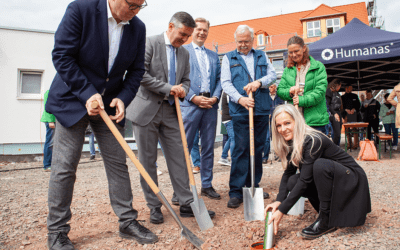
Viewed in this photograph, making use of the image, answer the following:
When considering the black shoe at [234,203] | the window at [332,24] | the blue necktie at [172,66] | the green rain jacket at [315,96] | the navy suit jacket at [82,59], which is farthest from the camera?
the window at [332,24]

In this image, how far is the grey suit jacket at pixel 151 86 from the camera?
2596 mm

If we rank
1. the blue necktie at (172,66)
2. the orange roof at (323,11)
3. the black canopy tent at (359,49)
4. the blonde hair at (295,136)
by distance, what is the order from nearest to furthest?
the blonde hair at (295,136)
the blue necktie at (172,66)
the black canopy tent at (359,49)
the orange roof at (323,11)

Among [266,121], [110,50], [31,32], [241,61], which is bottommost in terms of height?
[266,121]

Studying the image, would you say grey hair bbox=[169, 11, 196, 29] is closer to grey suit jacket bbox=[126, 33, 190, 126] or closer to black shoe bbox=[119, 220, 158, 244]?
grey suit jacket bbox=[126, 33, 190, 126]

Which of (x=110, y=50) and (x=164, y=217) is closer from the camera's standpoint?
(x=110, y=50)

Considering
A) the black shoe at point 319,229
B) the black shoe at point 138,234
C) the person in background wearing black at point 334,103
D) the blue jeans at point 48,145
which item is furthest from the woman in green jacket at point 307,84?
the blue jeans at point 48,145

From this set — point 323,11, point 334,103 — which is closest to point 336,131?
point 334,103

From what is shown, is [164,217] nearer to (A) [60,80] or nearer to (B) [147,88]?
(B) [147,88]

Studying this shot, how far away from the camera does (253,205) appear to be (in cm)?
265

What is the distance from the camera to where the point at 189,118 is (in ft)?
10.4

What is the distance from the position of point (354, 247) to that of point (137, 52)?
2147 mm

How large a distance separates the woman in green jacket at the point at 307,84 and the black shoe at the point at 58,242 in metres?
2.52

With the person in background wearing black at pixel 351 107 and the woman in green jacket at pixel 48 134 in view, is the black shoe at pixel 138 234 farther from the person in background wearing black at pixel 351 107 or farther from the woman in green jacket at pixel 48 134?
the person in background wearing black at pixel 351 107

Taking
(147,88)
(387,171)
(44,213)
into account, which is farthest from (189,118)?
(387,171)
